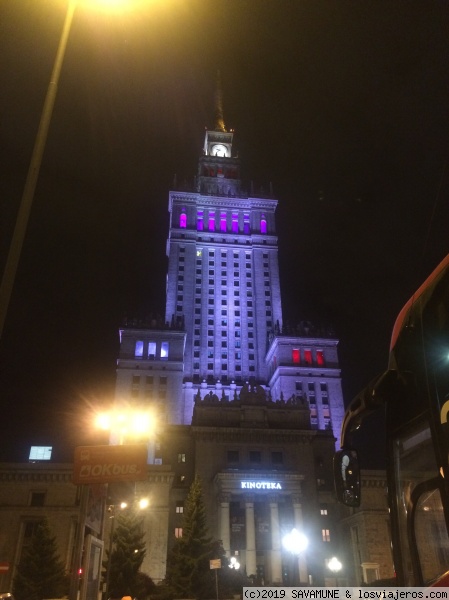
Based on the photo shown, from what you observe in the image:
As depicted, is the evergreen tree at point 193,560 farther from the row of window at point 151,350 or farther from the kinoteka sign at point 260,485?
the row of window at point 151,350

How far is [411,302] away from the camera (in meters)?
6.37

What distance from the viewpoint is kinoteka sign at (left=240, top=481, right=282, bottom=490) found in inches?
2073

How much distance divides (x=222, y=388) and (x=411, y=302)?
3106 inches

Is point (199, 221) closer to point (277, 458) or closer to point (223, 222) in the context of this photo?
point (223, 222)

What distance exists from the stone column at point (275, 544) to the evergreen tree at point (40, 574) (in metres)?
22.7

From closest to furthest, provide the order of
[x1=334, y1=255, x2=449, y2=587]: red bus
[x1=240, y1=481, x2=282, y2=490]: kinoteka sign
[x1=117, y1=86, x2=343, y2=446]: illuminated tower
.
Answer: [x1=334, y1=255, x2=449, y2=587]: red bus
[x1=240, y1=481, x2=282, y2=490]: kinoteka sign
[x1=117, y1=86, x2=343, y2=446]: illuminated tower

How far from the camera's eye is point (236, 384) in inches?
3339

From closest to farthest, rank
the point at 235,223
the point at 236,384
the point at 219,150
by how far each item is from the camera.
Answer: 1. the point at 236,384
2. the point at 235,223
3. the point at 219,150

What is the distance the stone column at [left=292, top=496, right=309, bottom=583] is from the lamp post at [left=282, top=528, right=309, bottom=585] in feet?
1.20

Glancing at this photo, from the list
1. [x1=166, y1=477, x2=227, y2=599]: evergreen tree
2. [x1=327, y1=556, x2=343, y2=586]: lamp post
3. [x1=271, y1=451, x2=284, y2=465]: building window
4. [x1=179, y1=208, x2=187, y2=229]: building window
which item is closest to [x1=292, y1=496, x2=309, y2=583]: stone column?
[x1=327, y1=556, x2=343, y2=586]: lamp post

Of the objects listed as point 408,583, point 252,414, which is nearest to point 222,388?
point 252,414

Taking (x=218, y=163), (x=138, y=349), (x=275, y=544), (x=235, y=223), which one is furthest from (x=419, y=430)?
(x=218, y=163)

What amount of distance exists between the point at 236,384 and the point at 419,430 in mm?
80189

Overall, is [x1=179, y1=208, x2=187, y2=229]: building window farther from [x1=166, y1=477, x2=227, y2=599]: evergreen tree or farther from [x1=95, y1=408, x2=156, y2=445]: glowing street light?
[x1=166, y1=477, x2=227, y2=599]: evergreen tree
